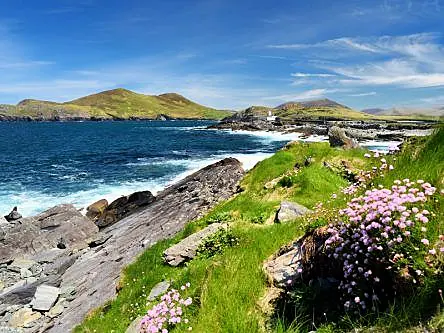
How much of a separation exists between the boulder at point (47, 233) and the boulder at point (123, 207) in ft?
5.82

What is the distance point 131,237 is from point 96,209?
44.6 ft

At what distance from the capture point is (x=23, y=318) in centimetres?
1661

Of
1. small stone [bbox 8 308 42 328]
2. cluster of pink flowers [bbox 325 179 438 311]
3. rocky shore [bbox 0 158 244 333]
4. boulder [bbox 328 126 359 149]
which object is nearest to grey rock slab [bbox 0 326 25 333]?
rocky shore [bbox 0 158 244 333]

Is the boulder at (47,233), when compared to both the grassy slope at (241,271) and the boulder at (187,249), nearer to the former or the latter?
the grassy slope at (241,271)

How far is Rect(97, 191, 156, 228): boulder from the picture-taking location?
31.7 metres

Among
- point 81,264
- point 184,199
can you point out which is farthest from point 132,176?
point 81,264

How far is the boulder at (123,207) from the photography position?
31656 mm

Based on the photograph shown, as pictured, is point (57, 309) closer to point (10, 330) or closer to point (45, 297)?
point (45, 297)

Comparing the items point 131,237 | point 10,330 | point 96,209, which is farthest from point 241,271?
point 96,209

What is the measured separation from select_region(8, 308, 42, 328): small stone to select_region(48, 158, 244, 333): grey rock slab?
1.56 m

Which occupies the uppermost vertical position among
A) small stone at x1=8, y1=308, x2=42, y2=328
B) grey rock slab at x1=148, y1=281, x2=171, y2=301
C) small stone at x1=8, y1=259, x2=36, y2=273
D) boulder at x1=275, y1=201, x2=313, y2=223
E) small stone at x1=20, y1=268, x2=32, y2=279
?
boulder at x1=275, y1=201, x2=313, y2=223

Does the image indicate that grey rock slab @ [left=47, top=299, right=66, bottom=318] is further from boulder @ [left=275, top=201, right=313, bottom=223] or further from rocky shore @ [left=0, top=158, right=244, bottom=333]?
boulder @ [left=275, top=201, right=313, bottom=223]

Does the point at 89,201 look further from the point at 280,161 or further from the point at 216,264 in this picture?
the point at 216,264

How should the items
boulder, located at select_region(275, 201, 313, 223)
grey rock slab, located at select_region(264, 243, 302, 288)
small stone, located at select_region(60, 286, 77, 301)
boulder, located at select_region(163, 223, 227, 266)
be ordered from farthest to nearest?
small stone, located at select_region(60, 286, 77, 301), boulder, located at select_region(163, 223, 227, 266), boulder, located at select_region(275, 201, 313, 223), grey rock slab, located at select_region(264, 243, 302, 288)
